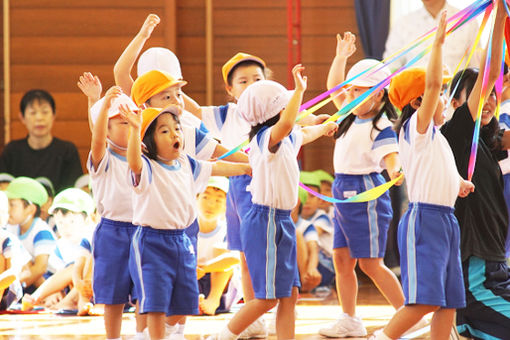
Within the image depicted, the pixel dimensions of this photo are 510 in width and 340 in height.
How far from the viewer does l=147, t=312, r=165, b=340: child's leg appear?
3029mm

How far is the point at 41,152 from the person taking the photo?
20.2ft

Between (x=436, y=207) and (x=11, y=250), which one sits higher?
(x=436, y=207)

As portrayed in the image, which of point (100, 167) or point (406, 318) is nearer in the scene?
point (406, 318)

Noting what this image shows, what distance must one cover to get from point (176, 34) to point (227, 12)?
0.45 meters

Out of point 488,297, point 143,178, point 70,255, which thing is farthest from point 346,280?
point 70,255

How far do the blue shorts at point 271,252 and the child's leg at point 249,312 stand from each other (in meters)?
0.04

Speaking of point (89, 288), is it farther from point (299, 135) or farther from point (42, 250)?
point (299, 135)

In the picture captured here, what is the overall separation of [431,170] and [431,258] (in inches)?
12.0

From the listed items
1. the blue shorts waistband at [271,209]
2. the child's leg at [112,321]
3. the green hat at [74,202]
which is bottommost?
the child's leg at [112,321]

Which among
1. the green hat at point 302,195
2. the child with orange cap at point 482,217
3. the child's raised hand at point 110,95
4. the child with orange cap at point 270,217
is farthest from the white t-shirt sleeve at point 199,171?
the green hat at point 302,195

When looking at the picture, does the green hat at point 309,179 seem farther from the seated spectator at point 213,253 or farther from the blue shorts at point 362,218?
the blue shorts at point 362,218

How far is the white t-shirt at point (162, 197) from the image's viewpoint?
3.04 m

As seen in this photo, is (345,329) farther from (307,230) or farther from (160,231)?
(307,230)

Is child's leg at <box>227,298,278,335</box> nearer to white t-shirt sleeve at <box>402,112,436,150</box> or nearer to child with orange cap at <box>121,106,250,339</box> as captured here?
child with orange cap at <box>121,106,250,339</box>
